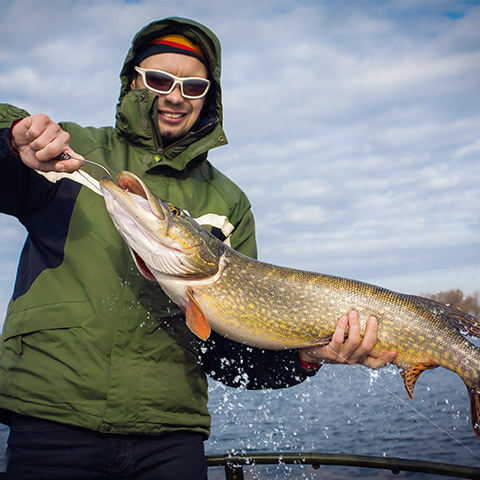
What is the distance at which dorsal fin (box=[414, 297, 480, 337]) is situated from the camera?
9.60ft

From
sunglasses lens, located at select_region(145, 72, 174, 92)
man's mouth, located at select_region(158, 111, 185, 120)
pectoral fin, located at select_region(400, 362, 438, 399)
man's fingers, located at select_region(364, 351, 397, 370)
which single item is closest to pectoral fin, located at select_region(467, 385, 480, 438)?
pectoral fin, located at select_region(400, 362, 438, 399)

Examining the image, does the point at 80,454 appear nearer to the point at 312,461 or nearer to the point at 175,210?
the point at 175,210

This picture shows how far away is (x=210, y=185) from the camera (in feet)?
9.96

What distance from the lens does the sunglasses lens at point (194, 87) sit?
3076 mm

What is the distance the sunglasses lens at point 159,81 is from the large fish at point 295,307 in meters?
0.92

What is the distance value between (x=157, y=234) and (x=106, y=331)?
0.60 m

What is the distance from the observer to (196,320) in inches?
97.4

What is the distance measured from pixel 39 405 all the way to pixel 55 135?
1.23 m

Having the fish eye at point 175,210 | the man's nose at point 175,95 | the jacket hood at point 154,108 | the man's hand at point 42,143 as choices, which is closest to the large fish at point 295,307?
the fish eye at point 175,210

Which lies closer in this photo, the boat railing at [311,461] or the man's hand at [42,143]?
the man's hand at [42,143]

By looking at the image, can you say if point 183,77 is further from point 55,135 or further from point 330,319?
point 330,319

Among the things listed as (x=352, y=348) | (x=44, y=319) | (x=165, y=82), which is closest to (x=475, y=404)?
(x=352, y=348)

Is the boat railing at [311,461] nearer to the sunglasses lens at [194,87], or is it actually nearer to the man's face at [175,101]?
the man's face at [175,101]

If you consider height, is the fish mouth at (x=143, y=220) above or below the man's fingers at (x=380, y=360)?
above
